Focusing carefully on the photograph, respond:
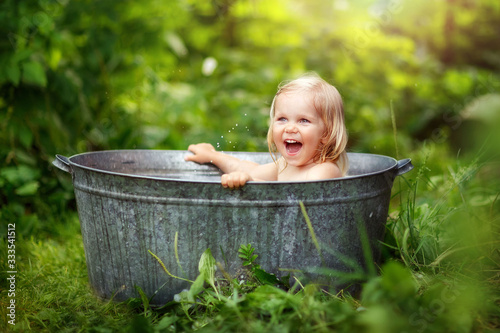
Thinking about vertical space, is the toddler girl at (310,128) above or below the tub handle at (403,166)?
above

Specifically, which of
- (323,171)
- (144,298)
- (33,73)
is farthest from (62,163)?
(323,171)

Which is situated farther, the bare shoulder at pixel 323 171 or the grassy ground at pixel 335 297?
the bare shoulder at pixel 323 171

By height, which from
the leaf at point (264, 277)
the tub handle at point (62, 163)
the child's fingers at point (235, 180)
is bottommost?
the leaf at point (264, 277)

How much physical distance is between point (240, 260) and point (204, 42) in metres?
4.01

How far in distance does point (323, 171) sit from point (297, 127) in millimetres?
197

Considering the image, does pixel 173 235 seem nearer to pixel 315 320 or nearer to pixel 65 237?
pixel 315 320

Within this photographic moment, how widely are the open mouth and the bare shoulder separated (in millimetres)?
96

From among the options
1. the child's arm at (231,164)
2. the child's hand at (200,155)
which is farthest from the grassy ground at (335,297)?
the child's hand at (200,155)

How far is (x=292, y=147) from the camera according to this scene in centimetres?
188

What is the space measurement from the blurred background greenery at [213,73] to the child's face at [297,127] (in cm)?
36

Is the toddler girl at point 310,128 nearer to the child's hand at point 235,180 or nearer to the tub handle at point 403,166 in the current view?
the tub handle at point 403,166

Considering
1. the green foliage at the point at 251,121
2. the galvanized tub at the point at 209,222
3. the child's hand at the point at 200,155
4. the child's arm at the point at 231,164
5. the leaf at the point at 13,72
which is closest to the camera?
the green foliage at the point at 251,121

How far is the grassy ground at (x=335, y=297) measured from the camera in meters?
1.20

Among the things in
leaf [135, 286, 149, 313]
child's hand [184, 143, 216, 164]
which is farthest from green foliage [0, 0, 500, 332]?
child's hand [184, 143, 216, 164]
